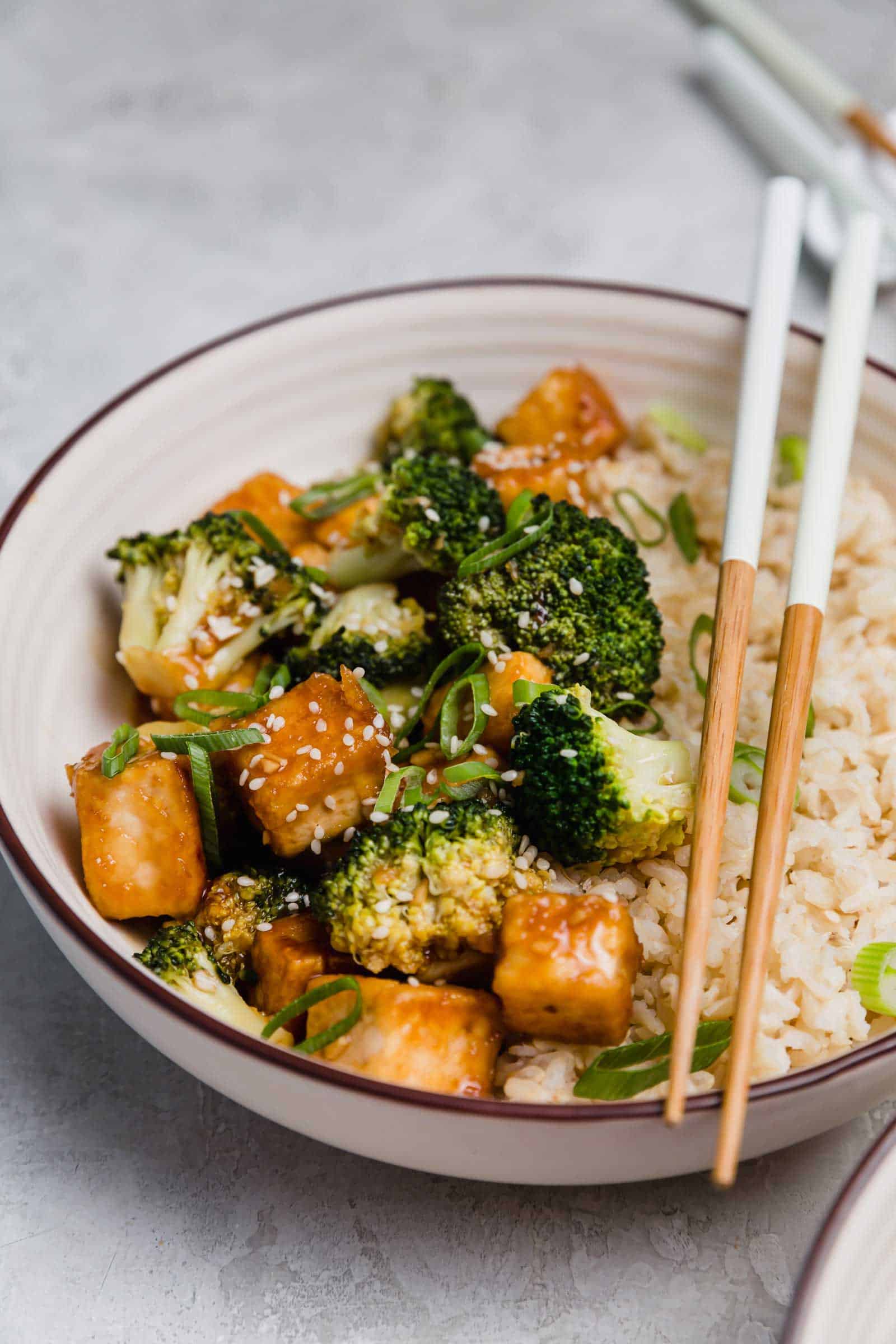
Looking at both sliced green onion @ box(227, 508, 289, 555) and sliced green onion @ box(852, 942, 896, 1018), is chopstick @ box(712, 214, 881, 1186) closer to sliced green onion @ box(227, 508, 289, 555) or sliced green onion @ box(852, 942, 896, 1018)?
sliced green onion @ box(852, 942, 896, 1018)

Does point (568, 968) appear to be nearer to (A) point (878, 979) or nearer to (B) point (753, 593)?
(A) point (878, 979)

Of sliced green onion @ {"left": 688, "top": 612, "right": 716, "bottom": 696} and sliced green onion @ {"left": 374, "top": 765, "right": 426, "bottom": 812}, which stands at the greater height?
sliced green onion @ {"left": 688, "top": 612, "right": 716, "bottom": 696}

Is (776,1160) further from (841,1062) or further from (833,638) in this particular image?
(833,638)

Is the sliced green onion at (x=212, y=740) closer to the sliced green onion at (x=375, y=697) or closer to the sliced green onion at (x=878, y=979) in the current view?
the sliced green onion at (x=375, y=697)

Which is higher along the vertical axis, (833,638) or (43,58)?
(43,58)

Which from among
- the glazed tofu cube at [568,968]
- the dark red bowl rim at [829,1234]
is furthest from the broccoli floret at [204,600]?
the dark red bowl rim at [829,1234]

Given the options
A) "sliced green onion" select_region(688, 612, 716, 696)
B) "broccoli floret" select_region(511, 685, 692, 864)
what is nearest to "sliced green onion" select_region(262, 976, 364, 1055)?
"broccoli floret" select_region(511, 685, 692, 864)

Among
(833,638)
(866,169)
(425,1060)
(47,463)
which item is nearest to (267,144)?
(866,169)
